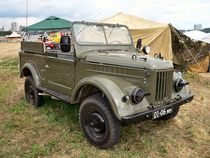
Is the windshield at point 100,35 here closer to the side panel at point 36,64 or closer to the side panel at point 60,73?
the side panel at point 60,73

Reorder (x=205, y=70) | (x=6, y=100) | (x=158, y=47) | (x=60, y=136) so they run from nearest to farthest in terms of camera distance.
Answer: (x=60, y=136)
(x=6, y=100)
(x=158, y=47)
(x=205, y=70)

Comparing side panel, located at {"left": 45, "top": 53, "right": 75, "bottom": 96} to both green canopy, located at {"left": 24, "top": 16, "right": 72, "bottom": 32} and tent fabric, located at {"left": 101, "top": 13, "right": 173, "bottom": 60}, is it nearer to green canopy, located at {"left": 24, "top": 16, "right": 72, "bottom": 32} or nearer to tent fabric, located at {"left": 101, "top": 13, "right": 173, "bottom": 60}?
tent fabric, located at {"left": 101, "top": 13, "right": 173, "bottom": 60}

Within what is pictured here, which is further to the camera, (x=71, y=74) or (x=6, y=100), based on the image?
(x=6, y=100)

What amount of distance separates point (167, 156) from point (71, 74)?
2.16m

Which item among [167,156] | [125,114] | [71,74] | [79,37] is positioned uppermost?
[79,37]

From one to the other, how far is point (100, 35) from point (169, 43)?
7.34 m

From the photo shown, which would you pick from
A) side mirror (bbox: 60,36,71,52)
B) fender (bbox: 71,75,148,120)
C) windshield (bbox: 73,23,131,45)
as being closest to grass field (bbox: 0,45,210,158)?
fender (bbox: 71,75,148,120)

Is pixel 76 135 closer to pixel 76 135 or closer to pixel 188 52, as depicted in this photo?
pixel 76 135

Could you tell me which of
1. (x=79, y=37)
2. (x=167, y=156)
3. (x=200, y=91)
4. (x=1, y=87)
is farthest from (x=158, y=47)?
(x=167, y=156)

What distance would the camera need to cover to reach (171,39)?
12945 millimetres

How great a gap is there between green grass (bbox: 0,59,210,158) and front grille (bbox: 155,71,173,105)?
77cm

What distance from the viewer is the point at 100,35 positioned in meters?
5.75

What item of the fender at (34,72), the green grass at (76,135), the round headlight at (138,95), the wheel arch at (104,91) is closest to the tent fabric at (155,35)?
the green grass at (76,135)

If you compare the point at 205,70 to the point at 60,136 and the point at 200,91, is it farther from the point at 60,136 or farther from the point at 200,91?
the point at 60,136
